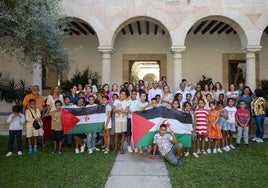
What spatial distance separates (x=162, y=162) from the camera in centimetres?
725

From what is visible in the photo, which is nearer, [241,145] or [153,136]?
[153,136]

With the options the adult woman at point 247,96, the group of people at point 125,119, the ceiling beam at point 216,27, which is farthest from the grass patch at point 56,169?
the ceiling beam at point 216,27

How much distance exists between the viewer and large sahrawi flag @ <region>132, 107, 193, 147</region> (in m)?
7.80

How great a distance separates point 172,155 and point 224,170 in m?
1.14

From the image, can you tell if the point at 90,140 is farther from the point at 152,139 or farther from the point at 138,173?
the point at 138,173

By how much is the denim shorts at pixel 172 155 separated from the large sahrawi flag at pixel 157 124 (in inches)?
19.0

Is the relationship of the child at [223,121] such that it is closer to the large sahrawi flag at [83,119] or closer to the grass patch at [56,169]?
the grass patch at [56,169]

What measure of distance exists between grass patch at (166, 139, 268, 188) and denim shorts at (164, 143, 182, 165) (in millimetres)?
111

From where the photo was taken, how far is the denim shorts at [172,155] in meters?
6.99

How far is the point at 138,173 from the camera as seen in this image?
6395mm

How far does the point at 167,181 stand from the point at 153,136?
1969 mm

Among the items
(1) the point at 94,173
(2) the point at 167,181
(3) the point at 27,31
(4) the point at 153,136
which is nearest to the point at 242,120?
(4) the point at 153,136

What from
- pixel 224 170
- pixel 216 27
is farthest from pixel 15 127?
pixel 216 27

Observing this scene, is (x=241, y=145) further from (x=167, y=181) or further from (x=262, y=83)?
(x=262, y=83)
